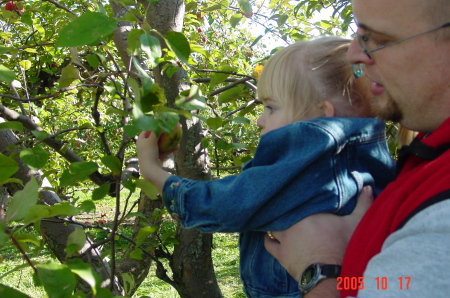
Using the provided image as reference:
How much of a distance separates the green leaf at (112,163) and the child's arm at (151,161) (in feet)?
0.37

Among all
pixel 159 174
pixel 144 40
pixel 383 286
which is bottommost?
pixel 383 286

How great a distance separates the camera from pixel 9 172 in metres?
0.96

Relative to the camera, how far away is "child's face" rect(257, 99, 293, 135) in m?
1.29

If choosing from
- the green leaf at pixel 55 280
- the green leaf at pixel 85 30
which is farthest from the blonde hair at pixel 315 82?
the green leaf at pixel 55 280

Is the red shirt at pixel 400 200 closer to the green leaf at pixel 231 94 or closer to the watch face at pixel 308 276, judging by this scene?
the watch face at pixel 308 276

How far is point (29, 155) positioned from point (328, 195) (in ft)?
2.82

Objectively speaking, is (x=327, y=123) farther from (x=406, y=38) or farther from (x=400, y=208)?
(x=400, y=208)

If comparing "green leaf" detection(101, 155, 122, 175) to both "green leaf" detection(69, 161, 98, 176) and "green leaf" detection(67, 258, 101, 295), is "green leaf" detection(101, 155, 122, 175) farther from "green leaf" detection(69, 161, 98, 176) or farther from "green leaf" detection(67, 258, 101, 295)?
"green leaf" detection(67, 258, 101, 295)

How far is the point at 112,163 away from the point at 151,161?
0.15m

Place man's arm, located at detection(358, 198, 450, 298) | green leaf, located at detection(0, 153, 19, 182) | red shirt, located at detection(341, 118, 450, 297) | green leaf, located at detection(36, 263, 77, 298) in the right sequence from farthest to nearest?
green leaf, located at detection(0, 153, 19, 182)
green leaf, located at detection(36, 263, 77, 298)
red shirt, located at detection(341, 118, 450, 297)
man's arm, located at detection(358, 198, 450, 298)

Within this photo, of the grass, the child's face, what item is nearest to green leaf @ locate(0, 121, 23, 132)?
the child's face

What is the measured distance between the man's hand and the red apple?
400mm

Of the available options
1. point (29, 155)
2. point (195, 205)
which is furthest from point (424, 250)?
point (29, 155)

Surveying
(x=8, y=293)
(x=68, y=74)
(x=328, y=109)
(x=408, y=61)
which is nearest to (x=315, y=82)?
(x=328, y=109)
